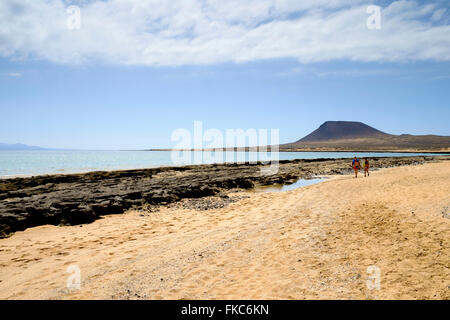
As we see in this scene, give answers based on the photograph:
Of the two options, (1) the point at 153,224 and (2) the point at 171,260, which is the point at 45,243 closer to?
(1) the point at 153,224

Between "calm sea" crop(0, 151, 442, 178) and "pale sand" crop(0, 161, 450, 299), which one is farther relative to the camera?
"calm sea" crop(0, 151, 442, 178)

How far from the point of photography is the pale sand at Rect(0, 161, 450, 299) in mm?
4766

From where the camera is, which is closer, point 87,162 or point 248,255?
point 248,255

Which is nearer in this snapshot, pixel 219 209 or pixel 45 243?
pixel 45 243

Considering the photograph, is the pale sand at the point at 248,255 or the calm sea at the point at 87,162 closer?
the pale sand at the point at 248,255

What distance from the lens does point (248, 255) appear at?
6.46 m

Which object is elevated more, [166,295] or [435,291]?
[435,291]

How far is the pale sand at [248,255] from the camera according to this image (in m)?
4.77

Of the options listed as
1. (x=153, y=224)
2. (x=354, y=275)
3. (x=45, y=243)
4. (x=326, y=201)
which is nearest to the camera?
(x=354, y=275)

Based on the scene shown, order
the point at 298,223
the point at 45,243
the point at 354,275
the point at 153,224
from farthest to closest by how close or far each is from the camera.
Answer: the point at 153,224, the point at 298,223, the point at 45,243, the point at 354,275

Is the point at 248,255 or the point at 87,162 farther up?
the point at 87,162
